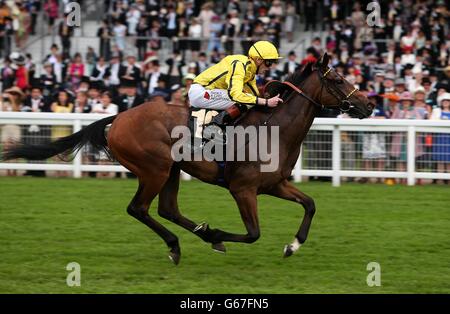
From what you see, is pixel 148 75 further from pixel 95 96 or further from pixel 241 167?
pixel 241 167

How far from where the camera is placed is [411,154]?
12477mm

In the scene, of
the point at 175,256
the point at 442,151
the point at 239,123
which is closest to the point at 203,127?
the point at 239,123

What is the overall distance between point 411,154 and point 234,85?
546 cm

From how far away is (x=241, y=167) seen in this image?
7.75m

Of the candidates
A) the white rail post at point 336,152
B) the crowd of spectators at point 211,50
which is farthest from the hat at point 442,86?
the white rail post at point 336,152

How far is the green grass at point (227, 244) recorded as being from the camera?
702cm

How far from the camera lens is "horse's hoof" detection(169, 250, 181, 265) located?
25.3 ft

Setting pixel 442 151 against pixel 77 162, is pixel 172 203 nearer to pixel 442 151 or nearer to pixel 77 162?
pixel 77 162

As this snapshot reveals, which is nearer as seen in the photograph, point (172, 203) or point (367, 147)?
point (172, 203)

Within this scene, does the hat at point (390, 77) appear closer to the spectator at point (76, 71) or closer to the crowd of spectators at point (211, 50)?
the crowd of spectators at point (211, 50)

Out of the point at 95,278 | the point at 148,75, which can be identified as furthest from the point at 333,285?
the point at 148,75

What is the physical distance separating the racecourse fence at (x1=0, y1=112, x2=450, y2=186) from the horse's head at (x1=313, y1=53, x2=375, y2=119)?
4.45m

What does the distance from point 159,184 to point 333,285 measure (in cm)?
185

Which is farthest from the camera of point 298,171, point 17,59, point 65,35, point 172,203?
point 65,35
